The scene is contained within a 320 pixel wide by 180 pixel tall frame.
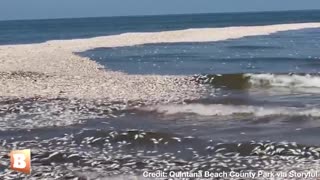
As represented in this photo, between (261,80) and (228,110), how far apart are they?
9.31 meters

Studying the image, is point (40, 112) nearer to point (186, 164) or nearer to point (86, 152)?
point (86, 152)

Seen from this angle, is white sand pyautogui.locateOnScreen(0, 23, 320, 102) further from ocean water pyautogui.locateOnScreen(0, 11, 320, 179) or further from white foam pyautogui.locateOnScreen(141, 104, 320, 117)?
white foam pyautogui.locateOnScreen(141, 104, 320, 117)

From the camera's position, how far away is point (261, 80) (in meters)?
27.7

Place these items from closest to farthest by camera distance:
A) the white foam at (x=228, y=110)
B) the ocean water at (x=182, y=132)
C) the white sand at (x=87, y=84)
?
the ocean water at (x=182, y=132) → the white foam at (x=228, y=110) → the white sand at (x=87, y=84)

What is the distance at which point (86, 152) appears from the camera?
13391 mm

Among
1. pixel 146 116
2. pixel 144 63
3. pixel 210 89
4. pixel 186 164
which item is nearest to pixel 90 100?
pixel 146 116

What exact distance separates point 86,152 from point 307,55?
31604 mm

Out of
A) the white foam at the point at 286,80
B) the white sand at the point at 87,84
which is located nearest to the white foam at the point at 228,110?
the white sand at the point at 87,84

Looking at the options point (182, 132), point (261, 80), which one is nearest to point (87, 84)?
point (261, 80)

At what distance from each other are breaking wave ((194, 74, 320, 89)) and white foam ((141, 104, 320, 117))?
6.61 meters

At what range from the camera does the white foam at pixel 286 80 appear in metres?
25.9

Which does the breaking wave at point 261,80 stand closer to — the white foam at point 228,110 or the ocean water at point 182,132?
the ocean water at point 182,132

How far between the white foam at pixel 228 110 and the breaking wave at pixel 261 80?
260 inches

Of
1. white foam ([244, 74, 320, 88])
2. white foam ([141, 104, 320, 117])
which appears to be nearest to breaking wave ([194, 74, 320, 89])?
white foam ([244, 74, 320, 88])
